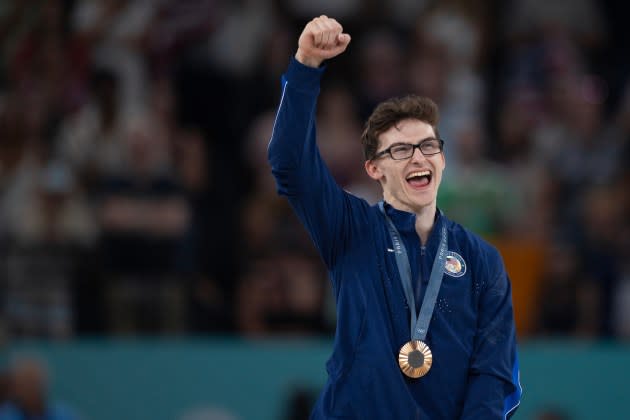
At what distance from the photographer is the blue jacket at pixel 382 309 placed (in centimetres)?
434

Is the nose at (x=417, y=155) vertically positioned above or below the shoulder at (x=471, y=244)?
above

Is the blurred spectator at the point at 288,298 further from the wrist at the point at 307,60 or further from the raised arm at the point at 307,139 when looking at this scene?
the wrist at the point at 307,60

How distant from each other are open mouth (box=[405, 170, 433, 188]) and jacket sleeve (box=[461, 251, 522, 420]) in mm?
444

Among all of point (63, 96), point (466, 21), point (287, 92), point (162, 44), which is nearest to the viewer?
point (287, 92)

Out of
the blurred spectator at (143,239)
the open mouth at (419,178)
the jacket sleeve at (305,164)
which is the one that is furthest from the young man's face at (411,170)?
the blurred spectator at (143,239)

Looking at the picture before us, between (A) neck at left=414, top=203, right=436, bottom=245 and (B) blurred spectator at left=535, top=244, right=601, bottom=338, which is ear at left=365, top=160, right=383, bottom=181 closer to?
(A) neck at left=414, top=203, right=436, bottom=245

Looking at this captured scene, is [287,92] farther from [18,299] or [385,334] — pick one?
[18,299]

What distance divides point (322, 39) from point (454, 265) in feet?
3.38

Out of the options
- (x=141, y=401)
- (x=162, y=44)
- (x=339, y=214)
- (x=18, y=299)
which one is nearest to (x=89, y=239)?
(x=18, y=299)

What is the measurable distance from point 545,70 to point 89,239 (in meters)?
4.83

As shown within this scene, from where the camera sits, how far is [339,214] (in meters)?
4.52

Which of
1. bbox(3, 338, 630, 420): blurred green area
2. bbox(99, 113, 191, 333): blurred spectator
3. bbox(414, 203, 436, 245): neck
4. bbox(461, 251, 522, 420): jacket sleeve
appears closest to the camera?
bbox(461, 251, 522, 420): jacket sleeve

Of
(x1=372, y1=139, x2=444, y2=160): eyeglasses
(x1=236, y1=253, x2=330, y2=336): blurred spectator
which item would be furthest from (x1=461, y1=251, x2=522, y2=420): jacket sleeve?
(x1=236, y1=253, x2=330, y2=336): blurred spectator

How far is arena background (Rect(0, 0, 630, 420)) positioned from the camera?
9.18m
